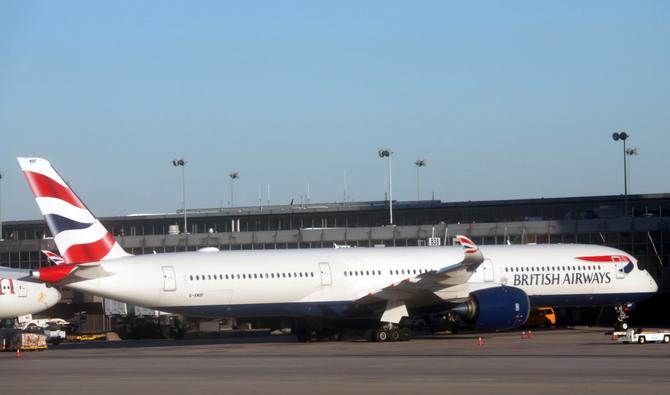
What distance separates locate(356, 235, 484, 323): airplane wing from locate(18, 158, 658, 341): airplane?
0.05 metres

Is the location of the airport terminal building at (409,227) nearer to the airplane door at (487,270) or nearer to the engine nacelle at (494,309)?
the airplane door at (487,270)

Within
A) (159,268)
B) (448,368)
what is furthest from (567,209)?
(448,368)

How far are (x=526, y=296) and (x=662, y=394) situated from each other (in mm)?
22791

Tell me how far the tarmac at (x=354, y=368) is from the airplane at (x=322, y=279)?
1.44m

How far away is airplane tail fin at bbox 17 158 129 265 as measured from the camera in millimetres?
43172

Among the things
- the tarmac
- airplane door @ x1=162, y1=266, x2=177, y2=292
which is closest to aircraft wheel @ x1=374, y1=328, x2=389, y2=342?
the tarmac

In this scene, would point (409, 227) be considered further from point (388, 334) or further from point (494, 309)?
point (494, 309)

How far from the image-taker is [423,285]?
148 feet

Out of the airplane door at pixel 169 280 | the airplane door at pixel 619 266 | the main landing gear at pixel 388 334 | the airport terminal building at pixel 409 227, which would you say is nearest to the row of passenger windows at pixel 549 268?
the airplane door at pixel 619 266

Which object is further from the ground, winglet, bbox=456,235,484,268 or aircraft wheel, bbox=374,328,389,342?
winglet, bbox=456,235,484,268

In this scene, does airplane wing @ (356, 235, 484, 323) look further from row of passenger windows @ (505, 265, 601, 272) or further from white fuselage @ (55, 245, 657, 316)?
row of passenger windows @ (505, 265, 601, 272)

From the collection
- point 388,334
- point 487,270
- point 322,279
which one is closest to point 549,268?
point 487,270

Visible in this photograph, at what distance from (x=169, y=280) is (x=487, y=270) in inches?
535

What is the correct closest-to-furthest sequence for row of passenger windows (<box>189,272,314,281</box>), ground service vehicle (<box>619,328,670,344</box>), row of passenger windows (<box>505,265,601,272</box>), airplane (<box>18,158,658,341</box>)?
ground service vehicle (<box>619,328,670,344</box>) → airplane (<box>18,158,658,341</box>) → row of passenger windows (<box>189,272,314,281</box>) → row of passenger windows (<box>505,265,601,272</box>)
